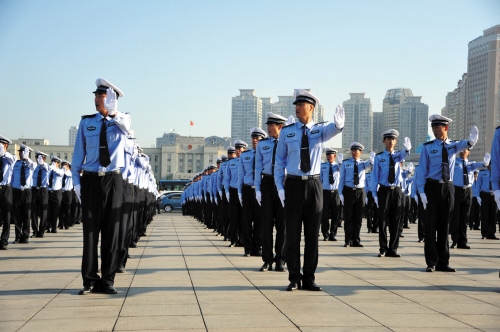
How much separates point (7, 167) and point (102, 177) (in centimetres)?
656

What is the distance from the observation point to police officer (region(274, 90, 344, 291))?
7281 millimetres

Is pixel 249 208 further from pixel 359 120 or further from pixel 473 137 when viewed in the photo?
pixel 359 120

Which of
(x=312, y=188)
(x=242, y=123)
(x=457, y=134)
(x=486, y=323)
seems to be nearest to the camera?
(x=486, y=323)

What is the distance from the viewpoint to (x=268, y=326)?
513 cm

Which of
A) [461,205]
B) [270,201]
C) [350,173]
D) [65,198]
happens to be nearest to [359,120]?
[65,198]

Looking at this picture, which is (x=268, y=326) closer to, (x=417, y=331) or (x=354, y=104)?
(x=417, y=331)

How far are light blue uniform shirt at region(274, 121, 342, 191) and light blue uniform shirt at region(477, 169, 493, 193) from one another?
12.6 metres

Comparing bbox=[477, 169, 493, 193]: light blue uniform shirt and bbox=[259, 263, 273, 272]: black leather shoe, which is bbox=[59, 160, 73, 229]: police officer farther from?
bbox=[477, 169, 493, 193]: light blue uniform shirt

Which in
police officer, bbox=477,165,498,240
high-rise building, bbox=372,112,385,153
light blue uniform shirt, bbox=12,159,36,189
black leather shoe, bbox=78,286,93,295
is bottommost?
black leather shoe, bbox=78,286,93,295

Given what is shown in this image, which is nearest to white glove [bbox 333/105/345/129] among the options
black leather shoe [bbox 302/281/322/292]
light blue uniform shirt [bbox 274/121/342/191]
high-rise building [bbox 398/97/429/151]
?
light blue uniform shirt [bbox 274/121/342/191]

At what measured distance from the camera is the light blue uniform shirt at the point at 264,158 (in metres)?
9.56

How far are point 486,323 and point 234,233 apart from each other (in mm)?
8798

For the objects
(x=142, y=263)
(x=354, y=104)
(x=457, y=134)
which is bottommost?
(x=142, y=263)

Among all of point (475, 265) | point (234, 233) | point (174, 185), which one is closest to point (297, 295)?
point (475, 265)
